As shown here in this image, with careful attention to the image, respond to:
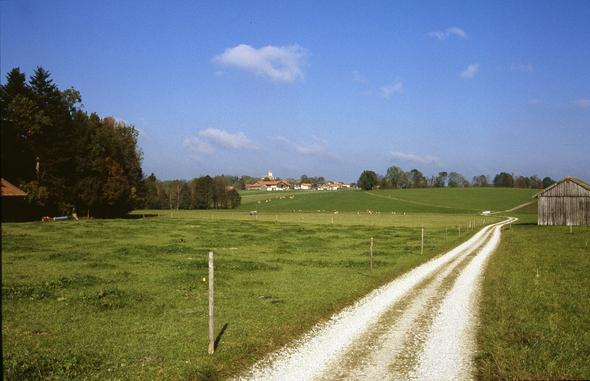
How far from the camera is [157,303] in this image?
1680 cm

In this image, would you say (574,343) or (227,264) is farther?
(227,264)

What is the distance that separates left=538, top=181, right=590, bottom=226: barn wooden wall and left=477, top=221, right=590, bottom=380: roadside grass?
4514 centimetres

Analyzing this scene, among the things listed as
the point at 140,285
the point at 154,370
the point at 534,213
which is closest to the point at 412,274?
the point at 140,285

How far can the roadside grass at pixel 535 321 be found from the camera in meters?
9.89

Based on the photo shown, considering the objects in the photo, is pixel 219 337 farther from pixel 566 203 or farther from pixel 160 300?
pixel 566 203

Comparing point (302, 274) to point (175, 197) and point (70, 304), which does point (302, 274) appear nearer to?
point (70, 304)

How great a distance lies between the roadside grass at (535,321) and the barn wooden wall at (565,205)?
148ft

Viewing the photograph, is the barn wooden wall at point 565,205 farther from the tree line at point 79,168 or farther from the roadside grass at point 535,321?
the tree line at point 79,168

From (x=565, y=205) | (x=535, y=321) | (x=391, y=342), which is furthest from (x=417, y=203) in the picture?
(x=391, y=342)

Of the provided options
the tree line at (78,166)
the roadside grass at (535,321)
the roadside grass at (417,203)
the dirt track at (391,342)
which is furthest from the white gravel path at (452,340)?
the roadside grass at (417,203)

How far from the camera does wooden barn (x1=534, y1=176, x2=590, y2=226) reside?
6450cm

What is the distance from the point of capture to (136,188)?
85812mm

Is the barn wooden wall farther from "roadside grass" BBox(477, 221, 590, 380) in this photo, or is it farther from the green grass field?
"roadside grass" BBox(477, 221, 590, 380)

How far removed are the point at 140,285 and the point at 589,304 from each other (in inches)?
747
